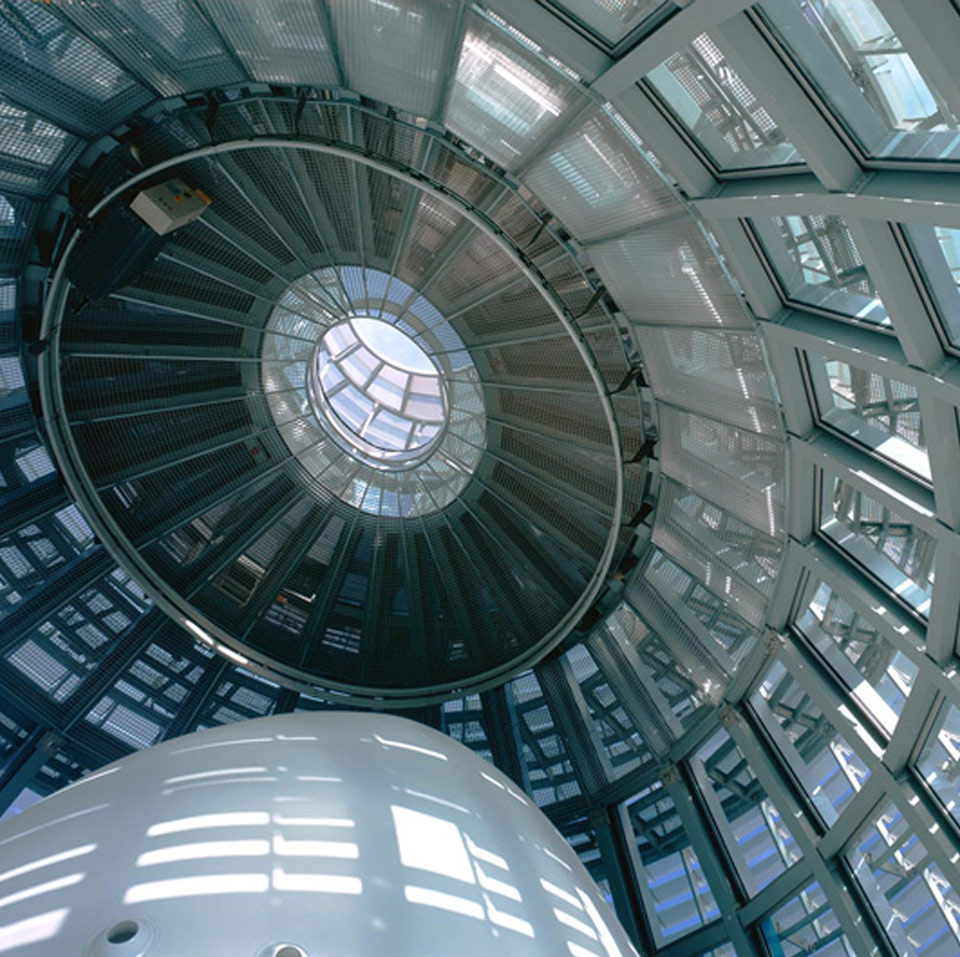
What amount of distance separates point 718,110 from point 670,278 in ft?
8.36

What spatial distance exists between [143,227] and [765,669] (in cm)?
1223

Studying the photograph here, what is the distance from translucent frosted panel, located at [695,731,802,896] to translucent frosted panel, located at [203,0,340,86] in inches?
496

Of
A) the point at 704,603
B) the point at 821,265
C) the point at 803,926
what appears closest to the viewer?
the point at 821,265

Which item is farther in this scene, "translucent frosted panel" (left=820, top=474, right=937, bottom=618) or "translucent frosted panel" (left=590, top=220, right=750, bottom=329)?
"translucent frosted panel" (left=820, top=474, right=937, bottom=618)

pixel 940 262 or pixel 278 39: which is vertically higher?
pixel 278 39

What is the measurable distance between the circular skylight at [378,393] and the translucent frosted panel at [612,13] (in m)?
10.0

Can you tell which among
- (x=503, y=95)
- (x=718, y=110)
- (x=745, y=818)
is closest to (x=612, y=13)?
(x=718, y=110)

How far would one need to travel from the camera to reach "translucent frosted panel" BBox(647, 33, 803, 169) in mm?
7465

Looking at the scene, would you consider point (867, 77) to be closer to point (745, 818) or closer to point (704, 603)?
point (704, 603)

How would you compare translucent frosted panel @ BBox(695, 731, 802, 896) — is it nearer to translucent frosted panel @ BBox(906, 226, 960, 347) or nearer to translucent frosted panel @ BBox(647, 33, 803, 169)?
translucent frosted panel @ BBox(906, 226, 960, 347)

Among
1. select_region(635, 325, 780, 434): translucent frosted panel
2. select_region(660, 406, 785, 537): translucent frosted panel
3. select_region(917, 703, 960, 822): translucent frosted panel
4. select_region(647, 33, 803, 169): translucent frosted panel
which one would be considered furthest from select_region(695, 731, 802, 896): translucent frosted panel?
select_region(647, 33, 803, 169): translucent frosted panel

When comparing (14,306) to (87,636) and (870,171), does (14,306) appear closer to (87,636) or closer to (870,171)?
(87,636)

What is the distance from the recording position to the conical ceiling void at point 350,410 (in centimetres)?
1197

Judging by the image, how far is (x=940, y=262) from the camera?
7023 millimetres
